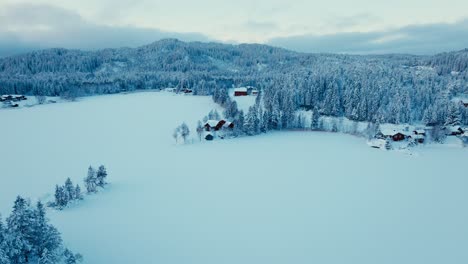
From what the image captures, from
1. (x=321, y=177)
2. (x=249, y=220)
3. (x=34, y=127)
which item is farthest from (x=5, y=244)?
(x=34, y=127)

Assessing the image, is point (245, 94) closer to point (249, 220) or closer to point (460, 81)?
point (460, 81)

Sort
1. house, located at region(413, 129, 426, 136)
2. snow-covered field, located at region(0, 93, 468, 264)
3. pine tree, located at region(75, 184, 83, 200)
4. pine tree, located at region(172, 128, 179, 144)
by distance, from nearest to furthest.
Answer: snow-covered field, located at region(0, 93, 468, 264)
pine tree, located at region(75, 184, 83, 200)
pine tree, located at region(172, 128, 179, 144)
house, located at region(413, 129, 426, 136)

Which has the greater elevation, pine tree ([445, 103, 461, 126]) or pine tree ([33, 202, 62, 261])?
pine tree ([445, 103, 461, 126])

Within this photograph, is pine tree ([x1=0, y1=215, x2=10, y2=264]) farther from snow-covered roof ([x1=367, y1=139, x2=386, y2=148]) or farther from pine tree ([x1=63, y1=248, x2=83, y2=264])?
snow-covered roof ([x1=367, y1=139, x2=386, y2=148])

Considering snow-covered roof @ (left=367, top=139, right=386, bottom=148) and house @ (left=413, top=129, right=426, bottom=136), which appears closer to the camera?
snow-covered roof @ (left=367, top=139, right=386, bottom=148)

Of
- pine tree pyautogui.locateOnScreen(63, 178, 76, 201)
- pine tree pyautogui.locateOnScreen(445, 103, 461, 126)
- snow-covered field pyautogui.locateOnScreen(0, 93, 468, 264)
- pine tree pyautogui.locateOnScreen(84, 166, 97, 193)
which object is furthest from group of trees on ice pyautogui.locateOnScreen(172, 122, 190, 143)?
pine tree pyautogui.locateOnScreen(445, 103, 461, 126)

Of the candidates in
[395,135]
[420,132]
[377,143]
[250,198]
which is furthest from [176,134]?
[420,132]

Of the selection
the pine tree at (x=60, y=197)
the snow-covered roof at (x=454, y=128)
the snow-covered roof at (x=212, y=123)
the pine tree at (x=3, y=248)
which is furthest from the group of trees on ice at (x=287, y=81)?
the pine tree at (x=3, y=248)
